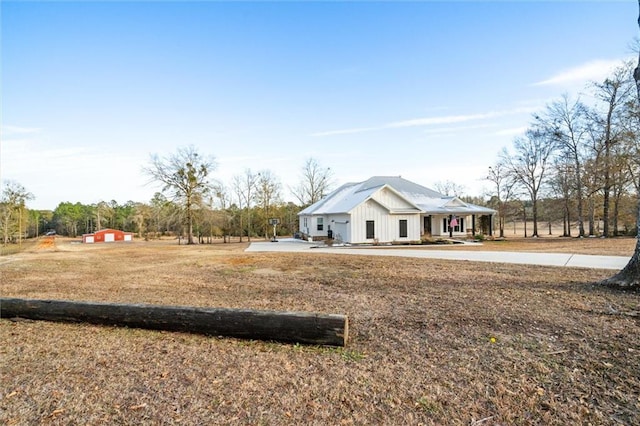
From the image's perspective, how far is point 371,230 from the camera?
22.2m

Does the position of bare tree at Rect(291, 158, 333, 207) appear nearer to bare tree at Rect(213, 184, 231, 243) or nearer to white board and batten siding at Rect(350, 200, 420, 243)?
bare tree at Rect(213, 184, 231, 243)

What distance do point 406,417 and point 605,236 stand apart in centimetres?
3095

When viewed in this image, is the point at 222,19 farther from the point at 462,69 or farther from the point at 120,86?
the point at 462,69

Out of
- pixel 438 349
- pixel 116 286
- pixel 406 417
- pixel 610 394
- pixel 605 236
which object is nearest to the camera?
pixel 406 417

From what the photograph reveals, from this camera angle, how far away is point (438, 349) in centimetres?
365

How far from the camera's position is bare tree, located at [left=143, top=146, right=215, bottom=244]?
84.8ft

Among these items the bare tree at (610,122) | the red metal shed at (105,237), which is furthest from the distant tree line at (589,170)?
the red metal shed at (105,237)

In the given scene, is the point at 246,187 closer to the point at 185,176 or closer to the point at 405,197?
the point at 185,176

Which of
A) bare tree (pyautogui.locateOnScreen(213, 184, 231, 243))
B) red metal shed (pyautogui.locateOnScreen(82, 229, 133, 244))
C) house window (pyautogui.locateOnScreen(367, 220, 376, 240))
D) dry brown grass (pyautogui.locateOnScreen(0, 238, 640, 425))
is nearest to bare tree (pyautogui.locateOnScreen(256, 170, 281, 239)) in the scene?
bare tree (pyautogui.locateOnScreen(213, 184, 231, 243))

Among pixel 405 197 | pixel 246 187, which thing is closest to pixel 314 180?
pixel 246 187

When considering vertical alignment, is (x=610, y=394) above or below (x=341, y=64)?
below

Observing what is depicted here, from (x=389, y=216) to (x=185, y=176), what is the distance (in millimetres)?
16561

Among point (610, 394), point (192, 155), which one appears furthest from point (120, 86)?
point (610, 394)

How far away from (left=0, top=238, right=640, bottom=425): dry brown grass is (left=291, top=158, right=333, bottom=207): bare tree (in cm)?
3462
